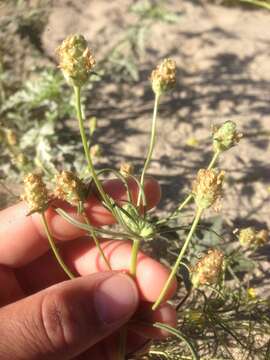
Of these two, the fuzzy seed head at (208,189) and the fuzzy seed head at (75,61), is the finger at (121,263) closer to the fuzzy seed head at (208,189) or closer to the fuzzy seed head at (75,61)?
the fuzzy seed head at (208,189)

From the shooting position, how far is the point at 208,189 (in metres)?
1.11

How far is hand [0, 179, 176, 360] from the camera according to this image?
1142 millimetres

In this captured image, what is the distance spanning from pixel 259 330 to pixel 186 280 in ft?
0.89

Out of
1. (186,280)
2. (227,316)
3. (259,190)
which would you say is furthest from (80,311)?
(259,190)

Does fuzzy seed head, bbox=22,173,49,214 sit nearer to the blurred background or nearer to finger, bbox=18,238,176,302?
finger, bbox=18,238,176,302

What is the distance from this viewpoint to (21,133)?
7.73 feet

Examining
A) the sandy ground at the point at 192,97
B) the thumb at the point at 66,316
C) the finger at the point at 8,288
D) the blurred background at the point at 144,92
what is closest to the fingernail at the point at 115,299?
the thumb at the point at 66,316

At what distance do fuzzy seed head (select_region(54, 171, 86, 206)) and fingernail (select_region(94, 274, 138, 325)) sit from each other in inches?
8.0

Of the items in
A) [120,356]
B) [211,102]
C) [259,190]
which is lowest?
[259,190]

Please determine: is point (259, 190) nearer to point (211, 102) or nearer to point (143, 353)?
point (211, 102)

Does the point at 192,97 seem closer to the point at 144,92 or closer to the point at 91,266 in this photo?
the point at 144,92

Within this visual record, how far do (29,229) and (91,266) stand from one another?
0.20 m

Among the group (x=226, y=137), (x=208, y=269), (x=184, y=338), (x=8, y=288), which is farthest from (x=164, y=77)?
(x=8, y=288)

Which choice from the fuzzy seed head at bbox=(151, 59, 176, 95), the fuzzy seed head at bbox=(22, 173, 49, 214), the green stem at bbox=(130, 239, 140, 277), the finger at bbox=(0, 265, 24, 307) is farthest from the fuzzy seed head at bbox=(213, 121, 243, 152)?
the finger at bbox=(0, 265, 24, 307)
